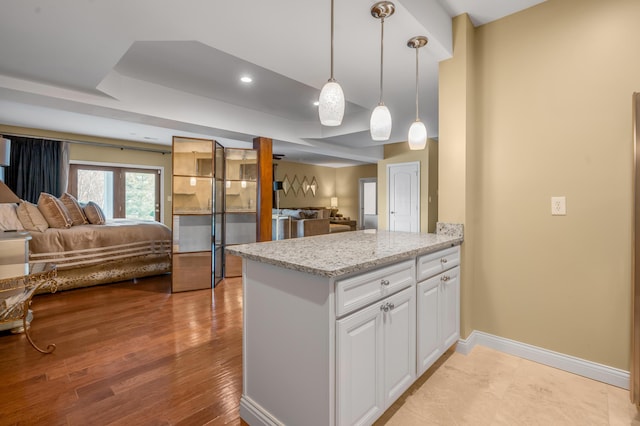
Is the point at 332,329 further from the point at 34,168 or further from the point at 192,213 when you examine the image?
the point at 34,168

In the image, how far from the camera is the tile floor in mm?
1568

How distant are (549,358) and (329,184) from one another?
9.29m

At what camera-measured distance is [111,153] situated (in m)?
6.62

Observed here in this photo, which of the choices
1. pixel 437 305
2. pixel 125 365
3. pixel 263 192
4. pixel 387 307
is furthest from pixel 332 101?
pixel 263 192

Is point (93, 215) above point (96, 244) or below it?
above

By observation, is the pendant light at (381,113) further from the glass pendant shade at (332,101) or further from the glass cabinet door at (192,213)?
the glass cabinet door at (192,213)

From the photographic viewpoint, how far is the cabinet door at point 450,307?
2021 mm

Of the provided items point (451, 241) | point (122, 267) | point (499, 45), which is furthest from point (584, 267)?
point (122, 267)

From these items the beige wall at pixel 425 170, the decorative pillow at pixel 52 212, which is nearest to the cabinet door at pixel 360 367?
the decorative pillow at pixel 52 212

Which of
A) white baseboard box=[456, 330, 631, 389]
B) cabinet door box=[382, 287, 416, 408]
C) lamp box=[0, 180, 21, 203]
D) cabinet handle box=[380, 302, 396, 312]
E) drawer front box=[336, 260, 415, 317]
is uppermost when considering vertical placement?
lamp box=[0, 180, 21, 203]

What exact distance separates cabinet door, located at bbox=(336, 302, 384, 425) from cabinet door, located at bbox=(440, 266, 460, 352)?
31.4 inches

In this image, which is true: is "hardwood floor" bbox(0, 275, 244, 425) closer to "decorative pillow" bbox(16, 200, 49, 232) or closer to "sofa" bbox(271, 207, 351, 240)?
"decorative pillow" bbox(16, 200, 49, 232)

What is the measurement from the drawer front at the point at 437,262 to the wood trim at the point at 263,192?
10.3 ft

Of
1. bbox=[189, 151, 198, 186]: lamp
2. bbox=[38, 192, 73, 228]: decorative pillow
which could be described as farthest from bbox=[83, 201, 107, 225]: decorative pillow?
bbox=[189, 151, 198, 186]: lamp
